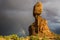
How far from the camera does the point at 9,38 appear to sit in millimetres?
33438

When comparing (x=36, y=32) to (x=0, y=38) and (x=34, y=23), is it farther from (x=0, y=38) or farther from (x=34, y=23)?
(x=0, y=38)

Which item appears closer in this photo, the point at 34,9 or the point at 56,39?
the point at 56,39

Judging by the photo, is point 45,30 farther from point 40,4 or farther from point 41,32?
point 40,4

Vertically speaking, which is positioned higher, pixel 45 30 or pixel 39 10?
pixel 39 10

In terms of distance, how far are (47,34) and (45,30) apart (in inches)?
71.0

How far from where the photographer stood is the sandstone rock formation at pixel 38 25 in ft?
163

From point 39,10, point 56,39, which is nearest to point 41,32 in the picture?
point 39,10

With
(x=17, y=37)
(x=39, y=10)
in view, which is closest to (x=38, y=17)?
(x=39, y=10)

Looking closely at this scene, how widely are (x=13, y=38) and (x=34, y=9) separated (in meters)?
17.2

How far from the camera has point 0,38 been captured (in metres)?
32.6

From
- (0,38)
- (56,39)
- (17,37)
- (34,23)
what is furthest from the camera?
(34,23)

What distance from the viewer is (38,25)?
166 feet

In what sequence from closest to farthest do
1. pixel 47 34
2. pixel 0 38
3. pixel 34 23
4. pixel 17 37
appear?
pixel 0 38 → pixel 17 37 → pixel 47 34 → pixel 34 23

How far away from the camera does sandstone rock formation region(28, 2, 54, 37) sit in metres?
49.7
